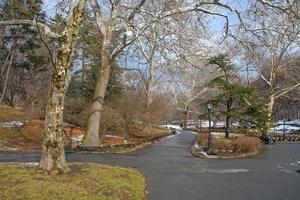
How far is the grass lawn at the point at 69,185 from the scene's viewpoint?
8.94 metres

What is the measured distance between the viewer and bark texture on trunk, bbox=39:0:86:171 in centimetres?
1091

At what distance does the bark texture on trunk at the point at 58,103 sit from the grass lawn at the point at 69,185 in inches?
17.0

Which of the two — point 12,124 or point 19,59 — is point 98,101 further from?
point 19,59

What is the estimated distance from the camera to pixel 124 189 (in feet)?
34.8

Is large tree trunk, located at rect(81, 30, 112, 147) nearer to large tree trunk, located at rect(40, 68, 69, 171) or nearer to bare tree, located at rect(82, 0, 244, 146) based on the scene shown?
bare tree, located at rect(82, 0, 244, 146)

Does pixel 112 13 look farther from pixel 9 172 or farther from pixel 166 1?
pixel 9 172

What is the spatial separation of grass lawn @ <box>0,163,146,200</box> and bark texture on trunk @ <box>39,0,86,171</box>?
43 centimetres

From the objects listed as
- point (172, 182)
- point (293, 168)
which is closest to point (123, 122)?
point (293, 168)

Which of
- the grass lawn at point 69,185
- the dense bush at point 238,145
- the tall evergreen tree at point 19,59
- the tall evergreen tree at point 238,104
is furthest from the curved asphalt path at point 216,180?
the tall evergreen tree at point 19,59

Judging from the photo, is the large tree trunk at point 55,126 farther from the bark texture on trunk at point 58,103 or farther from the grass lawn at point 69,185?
the grass lawn at point 69,185

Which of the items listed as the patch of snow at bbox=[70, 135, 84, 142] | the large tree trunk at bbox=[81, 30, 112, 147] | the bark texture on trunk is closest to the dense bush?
the large tree trunk at bbox=[81, 30, 112, 147]

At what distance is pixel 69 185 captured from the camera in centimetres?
962

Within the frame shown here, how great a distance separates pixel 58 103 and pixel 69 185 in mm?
2277

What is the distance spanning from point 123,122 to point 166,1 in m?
13.5
